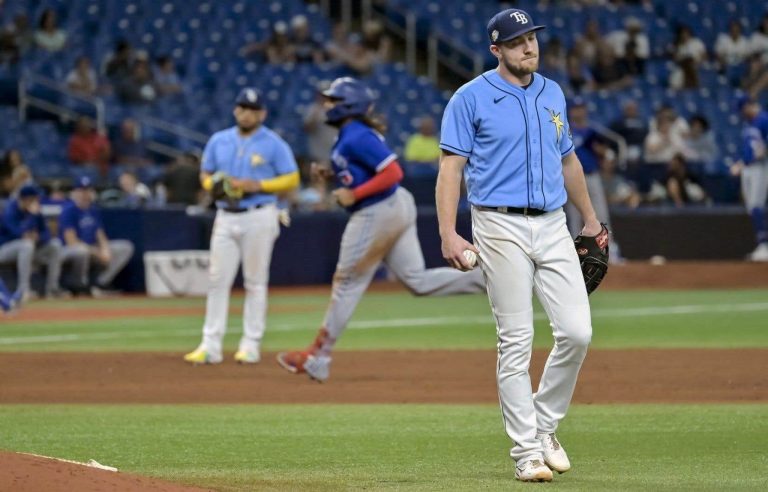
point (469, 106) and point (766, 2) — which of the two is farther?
point (766, 2)

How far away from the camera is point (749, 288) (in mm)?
20609

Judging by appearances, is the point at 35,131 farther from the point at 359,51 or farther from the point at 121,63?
the point at 359,51

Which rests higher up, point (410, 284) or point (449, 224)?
point (449, 224)

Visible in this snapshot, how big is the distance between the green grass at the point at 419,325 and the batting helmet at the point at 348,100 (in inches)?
129

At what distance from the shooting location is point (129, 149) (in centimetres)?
2245

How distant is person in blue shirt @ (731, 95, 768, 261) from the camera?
20.2 metres

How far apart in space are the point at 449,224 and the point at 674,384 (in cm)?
420

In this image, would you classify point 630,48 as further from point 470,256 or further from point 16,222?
point 470,256

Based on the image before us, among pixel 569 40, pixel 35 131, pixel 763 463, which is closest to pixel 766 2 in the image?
pixel 569 40

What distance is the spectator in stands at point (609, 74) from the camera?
27438mm

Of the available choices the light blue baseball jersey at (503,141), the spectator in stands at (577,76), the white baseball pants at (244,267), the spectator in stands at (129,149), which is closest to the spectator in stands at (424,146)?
the spectator in stands at (129,149)

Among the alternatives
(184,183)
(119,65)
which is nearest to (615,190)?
(184,183)

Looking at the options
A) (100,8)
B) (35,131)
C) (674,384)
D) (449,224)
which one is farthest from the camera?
(100,8)

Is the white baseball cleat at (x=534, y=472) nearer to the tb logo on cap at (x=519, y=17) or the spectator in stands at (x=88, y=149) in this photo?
the tb logo on cap at (x=519, y=17)
